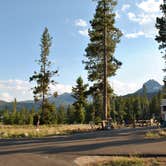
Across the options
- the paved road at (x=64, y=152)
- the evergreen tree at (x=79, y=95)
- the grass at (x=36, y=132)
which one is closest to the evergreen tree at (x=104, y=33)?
the grass at (x=36, y=132)

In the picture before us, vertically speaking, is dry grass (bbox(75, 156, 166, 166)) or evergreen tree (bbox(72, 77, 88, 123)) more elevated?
evergreen tree (bbox(72, 77, 88, 123))

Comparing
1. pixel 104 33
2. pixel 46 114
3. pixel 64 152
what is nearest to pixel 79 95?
pixel 46 114

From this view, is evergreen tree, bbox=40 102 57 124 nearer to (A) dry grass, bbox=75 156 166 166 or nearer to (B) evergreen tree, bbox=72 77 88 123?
(B) evergreen tree, bbox=72 77 88 123

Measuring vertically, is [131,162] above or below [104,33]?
below

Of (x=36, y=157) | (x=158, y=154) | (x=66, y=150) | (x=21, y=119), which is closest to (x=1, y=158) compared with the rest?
(x=36, y=157)

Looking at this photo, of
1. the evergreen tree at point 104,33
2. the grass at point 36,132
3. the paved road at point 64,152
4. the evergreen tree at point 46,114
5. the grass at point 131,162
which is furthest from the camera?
the evergreen tree at point 46,114

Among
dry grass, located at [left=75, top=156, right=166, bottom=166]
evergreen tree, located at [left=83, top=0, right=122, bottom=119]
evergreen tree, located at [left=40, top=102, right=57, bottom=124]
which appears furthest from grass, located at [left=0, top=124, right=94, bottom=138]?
evergreen tree, located at [left=40, top=102, right=57, bottom=124]

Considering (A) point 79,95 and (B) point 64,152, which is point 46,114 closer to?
(A) point 79,95

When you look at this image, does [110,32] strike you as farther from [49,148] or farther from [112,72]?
[49,148]

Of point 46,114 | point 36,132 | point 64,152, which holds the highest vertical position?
point 46,114

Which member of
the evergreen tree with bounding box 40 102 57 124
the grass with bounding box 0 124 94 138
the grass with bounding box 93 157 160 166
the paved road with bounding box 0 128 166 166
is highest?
the evergreen tree with bounding box 40 102 57 124

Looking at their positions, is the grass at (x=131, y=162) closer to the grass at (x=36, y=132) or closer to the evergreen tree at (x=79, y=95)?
the grass at (x=36, y=132)

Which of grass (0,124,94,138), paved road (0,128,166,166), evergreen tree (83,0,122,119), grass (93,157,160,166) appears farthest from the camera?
evergreen tree (83,0,122,119)

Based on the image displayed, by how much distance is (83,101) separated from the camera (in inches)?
3551
